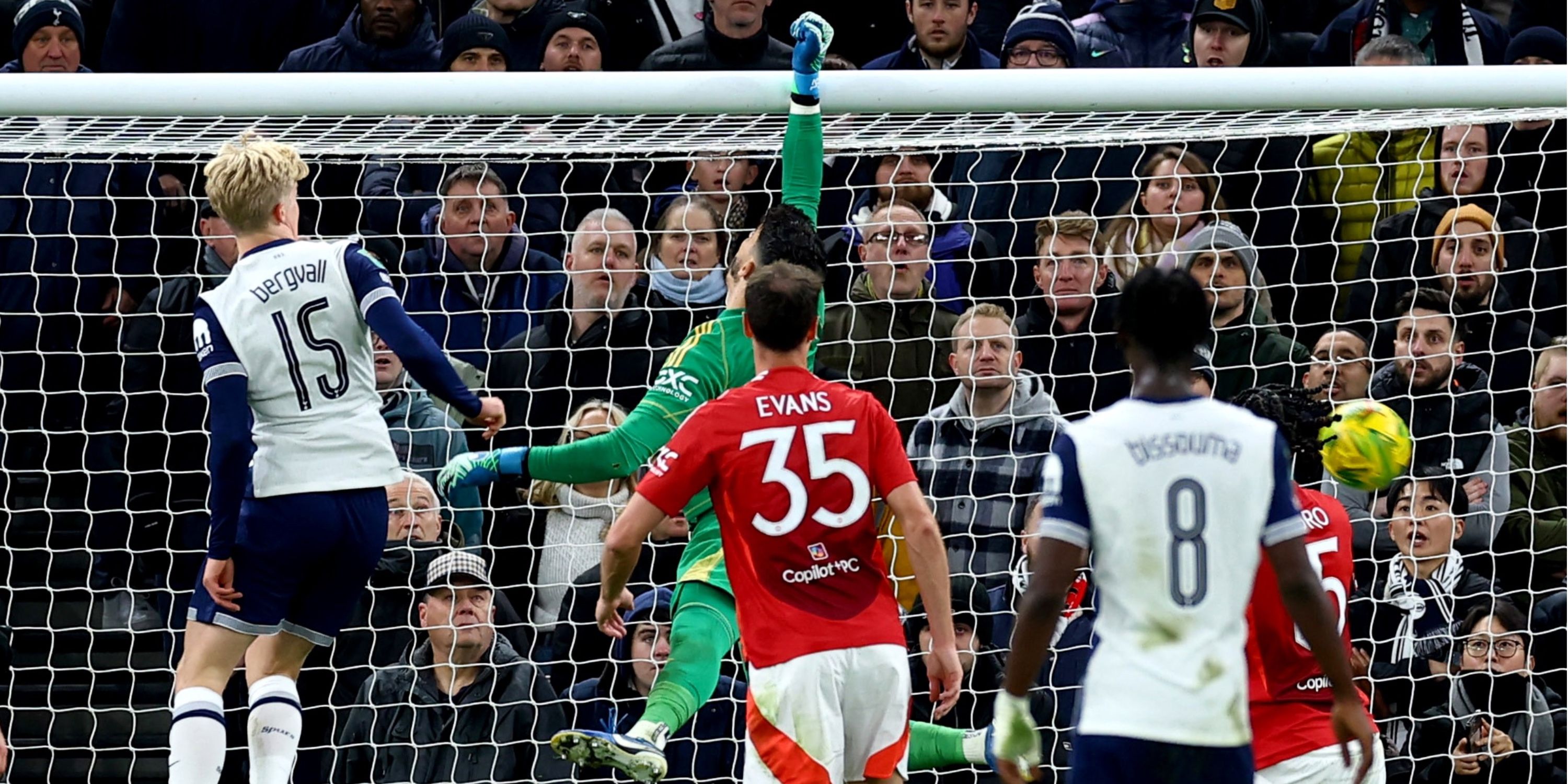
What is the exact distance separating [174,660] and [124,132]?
2.16 meters

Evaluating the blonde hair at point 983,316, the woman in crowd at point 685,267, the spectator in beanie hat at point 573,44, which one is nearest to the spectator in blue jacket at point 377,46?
the spectator in beanie hat at point 573,44

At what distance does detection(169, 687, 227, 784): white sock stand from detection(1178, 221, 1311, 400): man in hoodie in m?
3.92

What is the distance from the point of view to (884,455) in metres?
5.68

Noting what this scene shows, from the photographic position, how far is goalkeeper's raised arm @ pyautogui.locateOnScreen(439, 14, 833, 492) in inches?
250

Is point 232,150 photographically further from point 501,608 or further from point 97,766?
point 97,766

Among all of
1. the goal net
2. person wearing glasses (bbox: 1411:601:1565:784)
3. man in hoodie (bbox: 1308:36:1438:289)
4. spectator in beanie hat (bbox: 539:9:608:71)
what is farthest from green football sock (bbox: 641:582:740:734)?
man in hoodie (bbox: 1308:36:1438:289)

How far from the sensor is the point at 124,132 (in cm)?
748

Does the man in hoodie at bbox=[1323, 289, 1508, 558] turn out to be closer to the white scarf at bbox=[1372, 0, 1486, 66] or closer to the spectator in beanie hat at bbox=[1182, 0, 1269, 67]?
the spectator in beanie hat at bbox=[1182, 0, 1269, 67]

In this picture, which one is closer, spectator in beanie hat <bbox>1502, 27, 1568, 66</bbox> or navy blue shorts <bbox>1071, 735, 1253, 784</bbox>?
navy blue shorts <bbox>1071, 735, 1253, 784</bbox>

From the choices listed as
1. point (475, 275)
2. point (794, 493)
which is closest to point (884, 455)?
point (794, 493)

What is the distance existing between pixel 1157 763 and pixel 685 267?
4.04 metres

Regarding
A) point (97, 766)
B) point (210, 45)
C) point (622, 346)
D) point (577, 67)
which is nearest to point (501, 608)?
point (622, 346)

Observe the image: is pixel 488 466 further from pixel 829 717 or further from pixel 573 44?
pixel 573 44

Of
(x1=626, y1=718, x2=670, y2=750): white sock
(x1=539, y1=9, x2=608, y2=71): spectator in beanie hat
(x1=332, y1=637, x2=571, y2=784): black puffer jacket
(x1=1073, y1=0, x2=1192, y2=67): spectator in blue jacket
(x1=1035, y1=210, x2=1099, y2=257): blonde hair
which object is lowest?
(x1=332, y1=637, x2=571, y2=784): black puffer jacket
